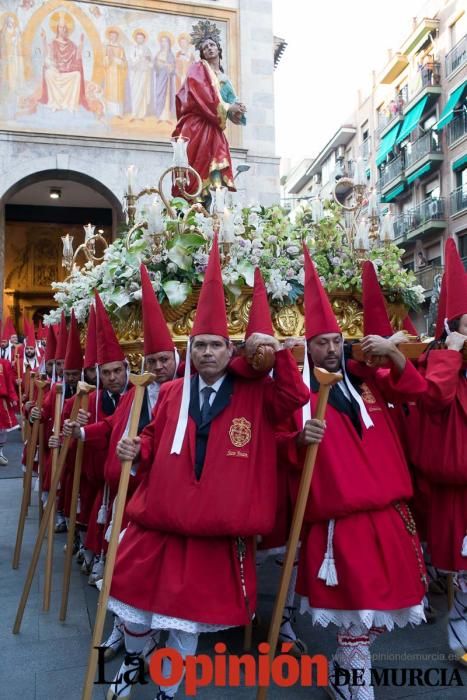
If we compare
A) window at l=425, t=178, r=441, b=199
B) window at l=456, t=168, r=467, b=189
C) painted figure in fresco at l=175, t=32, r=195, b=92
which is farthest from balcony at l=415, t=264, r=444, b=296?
painted figure in fresco at l=175, t=32, r=195, b=92

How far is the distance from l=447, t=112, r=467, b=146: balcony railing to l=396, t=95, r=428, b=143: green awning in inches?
91.3

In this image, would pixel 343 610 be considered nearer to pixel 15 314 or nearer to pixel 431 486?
pixel 431 486

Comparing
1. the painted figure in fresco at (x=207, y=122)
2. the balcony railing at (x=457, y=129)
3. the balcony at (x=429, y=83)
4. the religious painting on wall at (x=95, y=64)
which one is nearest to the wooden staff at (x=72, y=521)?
the painted figure in fresco at (x=207, y=122)

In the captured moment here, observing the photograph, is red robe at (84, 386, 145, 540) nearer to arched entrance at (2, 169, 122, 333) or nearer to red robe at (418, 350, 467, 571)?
red robe at (418, 350, 467, 571)

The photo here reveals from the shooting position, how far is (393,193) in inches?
1230

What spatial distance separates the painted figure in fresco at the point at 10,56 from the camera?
44.3 ft

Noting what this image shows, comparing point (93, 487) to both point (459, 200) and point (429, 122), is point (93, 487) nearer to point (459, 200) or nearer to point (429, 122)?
point (459, 200)

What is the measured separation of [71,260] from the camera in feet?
24.1

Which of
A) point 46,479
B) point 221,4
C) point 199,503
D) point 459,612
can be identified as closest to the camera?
point 199,503

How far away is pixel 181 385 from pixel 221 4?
49.8ft

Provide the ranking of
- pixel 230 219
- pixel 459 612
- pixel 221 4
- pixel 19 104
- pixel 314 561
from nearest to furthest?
pixel 314 561
pixel 459 612
pixel 230 219
pixel 19 104
pixel 221 4

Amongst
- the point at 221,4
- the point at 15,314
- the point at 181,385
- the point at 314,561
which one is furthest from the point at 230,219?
the point at 15,314

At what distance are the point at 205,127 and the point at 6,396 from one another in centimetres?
572

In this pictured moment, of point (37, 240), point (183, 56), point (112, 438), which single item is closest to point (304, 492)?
point (112, 438)
